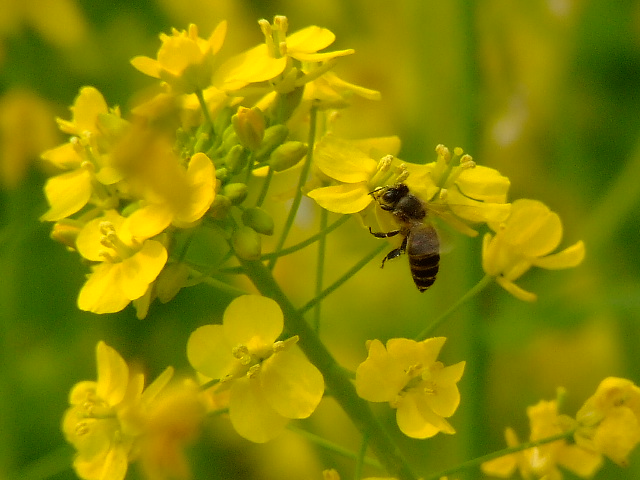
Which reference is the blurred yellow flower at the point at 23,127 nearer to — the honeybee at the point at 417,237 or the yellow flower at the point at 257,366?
the honeybee at the point at 417,237

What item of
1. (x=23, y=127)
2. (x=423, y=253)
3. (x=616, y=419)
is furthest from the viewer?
(x=23, y=127)

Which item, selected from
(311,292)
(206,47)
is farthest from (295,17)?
(206,47)

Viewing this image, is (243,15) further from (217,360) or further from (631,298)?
(217,360)

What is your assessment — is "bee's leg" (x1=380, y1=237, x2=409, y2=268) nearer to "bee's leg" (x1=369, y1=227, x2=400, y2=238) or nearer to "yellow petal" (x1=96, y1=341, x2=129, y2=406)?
"bee's leg" (x1=369, y1=227, x2=400, y2=238)

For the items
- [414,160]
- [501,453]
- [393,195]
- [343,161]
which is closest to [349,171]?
[343,161]

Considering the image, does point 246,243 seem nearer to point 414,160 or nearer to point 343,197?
point 343,197
